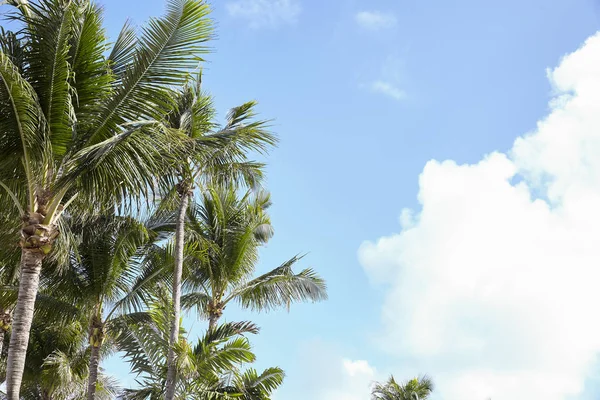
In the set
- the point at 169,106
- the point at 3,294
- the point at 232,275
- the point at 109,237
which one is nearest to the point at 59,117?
the point at 169,106

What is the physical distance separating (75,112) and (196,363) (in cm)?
493

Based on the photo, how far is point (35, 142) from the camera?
26.5 ft

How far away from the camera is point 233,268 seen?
16.1 m

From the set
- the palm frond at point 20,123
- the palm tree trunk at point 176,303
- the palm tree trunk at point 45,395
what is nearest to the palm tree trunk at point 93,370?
the palm tree trunk at point 176,303

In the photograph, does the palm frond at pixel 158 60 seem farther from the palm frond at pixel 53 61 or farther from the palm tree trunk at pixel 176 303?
the palm tree trunk at pixel 176 303

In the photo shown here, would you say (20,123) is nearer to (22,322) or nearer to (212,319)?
(22,322)

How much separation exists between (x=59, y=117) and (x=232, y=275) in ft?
27.9

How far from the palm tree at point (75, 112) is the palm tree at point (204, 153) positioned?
220cm

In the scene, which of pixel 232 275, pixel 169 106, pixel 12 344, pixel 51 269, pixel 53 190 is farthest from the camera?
pixel 232 275

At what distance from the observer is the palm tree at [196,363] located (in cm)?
1144

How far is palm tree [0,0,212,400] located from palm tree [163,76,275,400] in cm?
220

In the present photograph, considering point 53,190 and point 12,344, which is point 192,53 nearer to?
point 53,190

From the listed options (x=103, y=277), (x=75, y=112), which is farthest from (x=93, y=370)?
A: (x=75, y=112)

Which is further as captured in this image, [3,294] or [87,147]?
[3,294]
